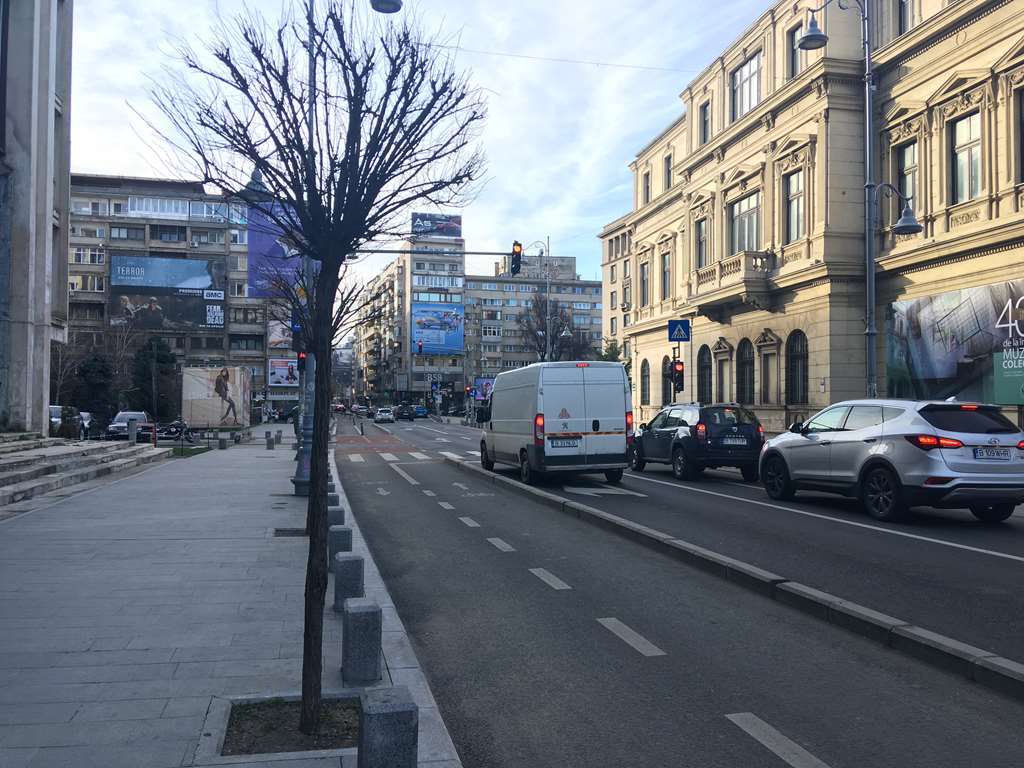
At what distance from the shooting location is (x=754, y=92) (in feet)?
111

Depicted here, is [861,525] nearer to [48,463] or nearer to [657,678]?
[657,678]

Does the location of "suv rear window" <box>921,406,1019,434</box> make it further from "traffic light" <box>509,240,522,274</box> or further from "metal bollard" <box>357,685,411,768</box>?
"traffic light" <box>509,240,522,274</box>

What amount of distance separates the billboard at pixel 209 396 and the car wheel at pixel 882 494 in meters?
35.5

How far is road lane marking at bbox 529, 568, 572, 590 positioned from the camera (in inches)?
310

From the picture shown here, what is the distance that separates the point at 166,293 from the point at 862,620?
67513 millimetres

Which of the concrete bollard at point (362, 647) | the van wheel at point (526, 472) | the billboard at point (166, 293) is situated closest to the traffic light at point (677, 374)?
the van wheel at point (526, 472)

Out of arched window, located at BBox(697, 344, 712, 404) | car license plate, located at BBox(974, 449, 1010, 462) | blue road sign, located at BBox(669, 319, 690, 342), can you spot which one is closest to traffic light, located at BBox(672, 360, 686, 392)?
blue road sign, located at BBox(669, 319, 690, 342)

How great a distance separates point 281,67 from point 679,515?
362 inches

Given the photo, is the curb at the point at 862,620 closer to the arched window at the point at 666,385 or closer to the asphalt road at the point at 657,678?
the asphalt road at the point at 657,678

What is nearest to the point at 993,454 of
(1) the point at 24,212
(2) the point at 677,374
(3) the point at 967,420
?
(3) the point at 967,420

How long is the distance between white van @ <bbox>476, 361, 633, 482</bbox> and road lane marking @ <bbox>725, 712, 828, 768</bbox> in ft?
39.7

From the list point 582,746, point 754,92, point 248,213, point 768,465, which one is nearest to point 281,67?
point 248,213

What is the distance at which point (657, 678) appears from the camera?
522 centimetres

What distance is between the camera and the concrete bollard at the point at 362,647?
496 centimetres
